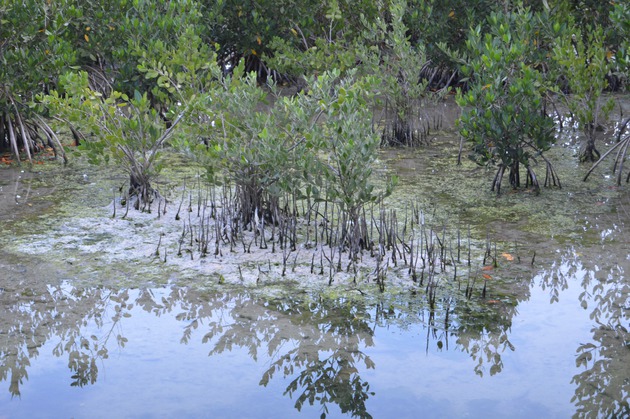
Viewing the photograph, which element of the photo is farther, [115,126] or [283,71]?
[283,71]

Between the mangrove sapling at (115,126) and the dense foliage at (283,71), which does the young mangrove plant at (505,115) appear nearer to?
the dense foliage at (283,71)

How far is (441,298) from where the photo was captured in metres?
4.37

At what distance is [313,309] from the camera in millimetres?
4297

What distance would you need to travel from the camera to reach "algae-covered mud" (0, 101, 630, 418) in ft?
11.4

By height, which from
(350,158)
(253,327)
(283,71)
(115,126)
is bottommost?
(253,327)

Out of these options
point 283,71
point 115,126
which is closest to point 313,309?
point 115,126

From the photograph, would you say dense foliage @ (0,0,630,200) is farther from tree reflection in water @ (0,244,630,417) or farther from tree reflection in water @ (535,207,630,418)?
tree reflection in water @ (535,207,630,418)

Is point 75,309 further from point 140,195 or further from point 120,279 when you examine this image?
point 140,195

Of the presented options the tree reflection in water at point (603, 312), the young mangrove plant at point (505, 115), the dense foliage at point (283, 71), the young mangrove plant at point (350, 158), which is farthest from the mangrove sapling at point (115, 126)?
the tree reflection in water at point (603, 312)

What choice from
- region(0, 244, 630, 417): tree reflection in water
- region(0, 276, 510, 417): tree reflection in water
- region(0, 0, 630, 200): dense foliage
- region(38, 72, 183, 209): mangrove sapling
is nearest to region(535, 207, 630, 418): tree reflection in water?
region(0, 244, 630, 417): tree reflection in water

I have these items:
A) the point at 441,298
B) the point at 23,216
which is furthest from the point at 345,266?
the point at 23,216

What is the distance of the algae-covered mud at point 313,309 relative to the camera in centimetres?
346

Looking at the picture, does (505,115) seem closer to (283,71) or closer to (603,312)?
(603,312)

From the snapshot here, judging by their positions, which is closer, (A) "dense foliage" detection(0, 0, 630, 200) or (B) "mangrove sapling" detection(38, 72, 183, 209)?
(A) "dense foliage" detection(0, 0, 630, 200)
